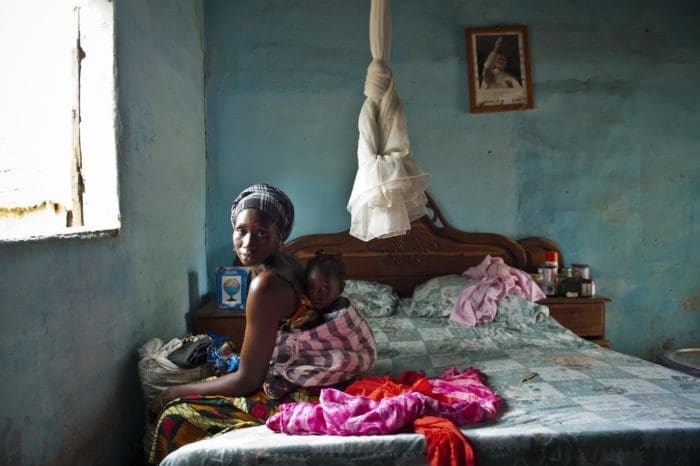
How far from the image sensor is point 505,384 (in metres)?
1.72

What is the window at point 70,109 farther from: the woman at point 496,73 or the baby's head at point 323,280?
the woman at point 496,73

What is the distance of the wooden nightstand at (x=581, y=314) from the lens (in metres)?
2.92

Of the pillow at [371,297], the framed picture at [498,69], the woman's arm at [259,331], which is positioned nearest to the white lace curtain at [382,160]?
the pillow at [371,297]

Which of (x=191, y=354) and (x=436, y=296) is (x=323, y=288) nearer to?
(x=191, y=354)

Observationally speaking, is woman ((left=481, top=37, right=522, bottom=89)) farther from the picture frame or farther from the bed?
the picture frame

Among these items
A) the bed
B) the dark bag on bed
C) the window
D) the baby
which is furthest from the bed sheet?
the window

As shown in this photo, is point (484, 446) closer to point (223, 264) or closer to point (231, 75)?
point (223, 264)

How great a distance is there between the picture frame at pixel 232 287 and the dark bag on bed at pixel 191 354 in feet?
2.79

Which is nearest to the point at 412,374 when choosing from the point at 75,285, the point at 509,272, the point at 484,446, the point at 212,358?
the point at 484,446

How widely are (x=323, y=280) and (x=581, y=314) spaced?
211 cm

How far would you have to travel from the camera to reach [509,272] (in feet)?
9.47

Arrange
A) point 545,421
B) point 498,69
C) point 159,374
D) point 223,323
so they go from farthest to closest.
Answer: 1. point 498,69
2. point 223,323
3. point 159,374
4. point 545,421

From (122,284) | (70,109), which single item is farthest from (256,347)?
(70,109)

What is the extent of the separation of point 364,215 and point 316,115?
1.25 m
